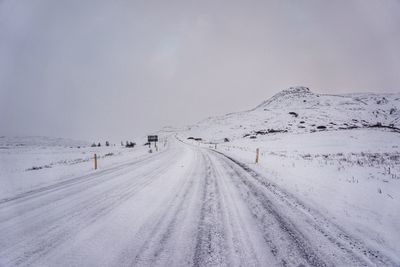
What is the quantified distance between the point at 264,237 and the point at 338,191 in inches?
216

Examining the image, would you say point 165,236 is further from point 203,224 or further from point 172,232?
point 203,224

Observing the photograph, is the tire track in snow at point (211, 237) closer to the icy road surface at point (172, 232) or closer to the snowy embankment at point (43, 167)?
the icy road surface at point (172, 232)

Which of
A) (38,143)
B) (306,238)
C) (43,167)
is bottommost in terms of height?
(43,167)

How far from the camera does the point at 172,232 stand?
451cm

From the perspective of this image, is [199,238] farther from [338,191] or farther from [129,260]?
[338,191]

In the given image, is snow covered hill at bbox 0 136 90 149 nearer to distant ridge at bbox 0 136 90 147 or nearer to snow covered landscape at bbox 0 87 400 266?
distant ridge at bbox 0 136 90 147

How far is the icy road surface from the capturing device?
3557 mm

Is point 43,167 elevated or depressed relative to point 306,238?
depressed

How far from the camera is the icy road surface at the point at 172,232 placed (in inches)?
140

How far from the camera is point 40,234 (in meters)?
4.48

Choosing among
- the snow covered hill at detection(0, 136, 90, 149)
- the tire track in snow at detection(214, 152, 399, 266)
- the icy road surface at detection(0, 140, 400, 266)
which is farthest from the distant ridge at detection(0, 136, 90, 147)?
the tire track in snow at detection(214, 152, 399, 266)

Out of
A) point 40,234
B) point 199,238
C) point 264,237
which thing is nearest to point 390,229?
point 264,237

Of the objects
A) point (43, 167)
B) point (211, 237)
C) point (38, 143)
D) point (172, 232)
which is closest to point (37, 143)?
point (38, 143)

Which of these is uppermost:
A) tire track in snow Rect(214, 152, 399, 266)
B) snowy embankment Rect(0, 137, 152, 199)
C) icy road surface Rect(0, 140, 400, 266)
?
icy road surface Rect(0, 140, 400, 266)
